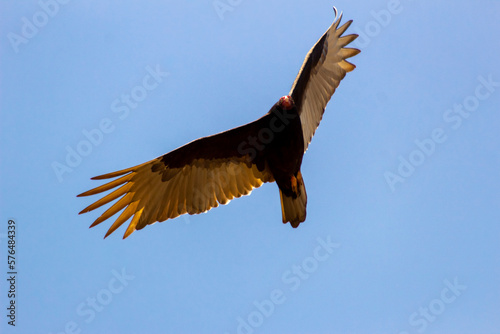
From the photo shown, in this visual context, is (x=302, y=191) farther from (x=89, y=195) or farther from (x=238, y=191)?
(x=89, y=195)

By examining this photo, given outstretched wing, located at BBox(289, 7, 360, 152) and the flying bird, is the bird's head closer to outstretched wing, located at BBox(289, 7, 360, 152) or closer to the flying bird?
the flying bird

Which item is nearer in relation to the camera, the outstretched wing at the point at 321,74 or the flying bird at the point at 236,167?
the flying bird at the point at 236,167

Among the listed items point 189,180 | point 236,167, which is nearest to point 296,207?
point 236,167

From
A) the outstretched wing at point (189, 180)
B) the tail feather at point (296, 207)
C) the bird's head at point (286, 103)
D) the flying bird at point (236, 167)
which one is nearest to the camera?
the bird's head at point (286, 103)

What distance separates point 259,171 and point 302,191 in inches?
27.6

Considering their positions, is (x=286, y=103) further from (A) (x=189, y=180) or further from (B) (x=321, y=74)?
(A) (x=189, y=180)

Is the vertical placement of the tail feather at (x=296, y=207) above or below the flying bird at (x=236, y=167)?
below

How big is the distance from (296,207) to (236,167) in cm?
103

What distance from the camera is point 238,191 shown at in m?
7.72

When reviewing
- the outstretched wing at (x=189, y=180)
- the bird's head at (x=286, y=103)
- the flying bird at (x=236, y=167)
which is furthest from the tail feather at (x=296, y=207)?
the bird's head at (x=286, y=103)

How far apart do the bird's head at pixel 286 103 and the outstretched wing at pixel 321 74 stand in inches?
18.5

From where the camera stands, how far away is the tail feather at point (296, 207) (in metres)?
7.46

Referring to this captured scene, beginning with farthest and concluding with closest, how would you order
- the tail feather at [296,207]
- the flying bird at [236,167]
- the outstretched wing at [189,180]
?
the tail feather at [296,207] < the outstretched wing at [189,180] < the flying bird at [236,167]

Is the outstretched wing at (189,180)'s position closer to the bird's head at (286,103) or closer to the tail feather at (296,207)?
the bird's head at (286,103)
